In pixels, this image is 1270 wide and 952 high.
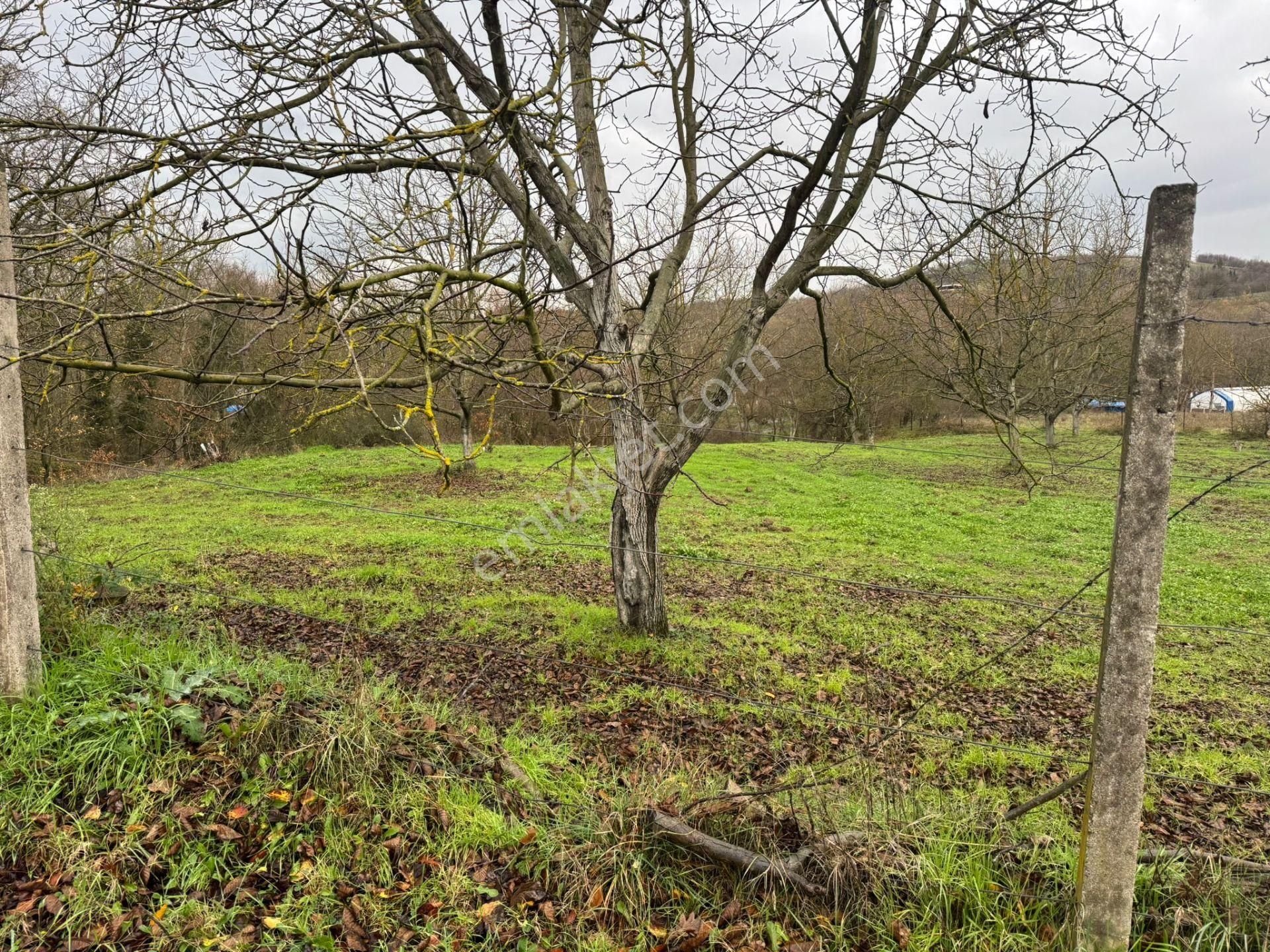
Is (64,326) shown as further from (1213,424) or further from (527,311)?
(1213,424)

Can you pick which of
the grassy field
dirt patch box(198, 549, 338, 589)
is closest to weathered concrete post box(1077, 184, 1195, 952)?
the grassy field

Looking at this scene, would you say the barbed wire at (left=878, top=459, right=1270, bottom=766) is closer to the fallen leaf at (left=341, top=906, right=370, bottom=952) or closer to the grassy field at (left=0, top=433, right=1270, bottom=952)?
the grassy field at (left=0, top=433, right=1270, bottom=952)

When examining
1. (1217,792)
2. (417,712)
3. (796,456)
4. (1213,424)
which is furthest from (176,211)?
(1213,424)

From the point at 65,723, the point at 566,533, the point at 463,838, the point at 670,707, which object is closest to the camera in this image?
the point at 463,838

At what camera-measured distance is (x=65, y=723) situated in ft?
9.61

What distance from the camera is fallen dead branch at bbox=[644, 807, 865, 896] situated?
2.27m

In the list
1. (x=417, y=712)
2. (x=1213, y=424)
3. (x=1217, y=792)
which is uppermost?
(x=1213, y=424)

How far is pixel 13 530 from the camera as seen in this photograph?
3094 millimetres

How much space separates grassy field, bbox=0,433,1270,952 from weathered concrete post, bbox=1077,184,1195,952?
21 cm

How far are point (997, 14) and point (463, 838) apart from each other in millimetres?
5576

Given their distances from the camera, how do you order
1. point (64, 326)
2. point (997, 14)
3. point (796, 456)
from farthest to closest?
point (796, 456) → point (997, 14) → point (64, 326)

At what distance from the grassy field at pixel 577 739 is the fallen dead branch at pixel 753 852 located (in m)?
0.06

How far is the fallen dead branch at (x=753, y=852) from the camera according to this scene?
7.44 feet

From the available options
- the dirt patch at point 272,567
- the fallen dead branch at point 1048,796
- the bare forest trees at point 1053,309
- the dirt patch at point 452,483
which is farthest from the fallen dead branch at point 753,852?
the dirt patch at point 452,483
